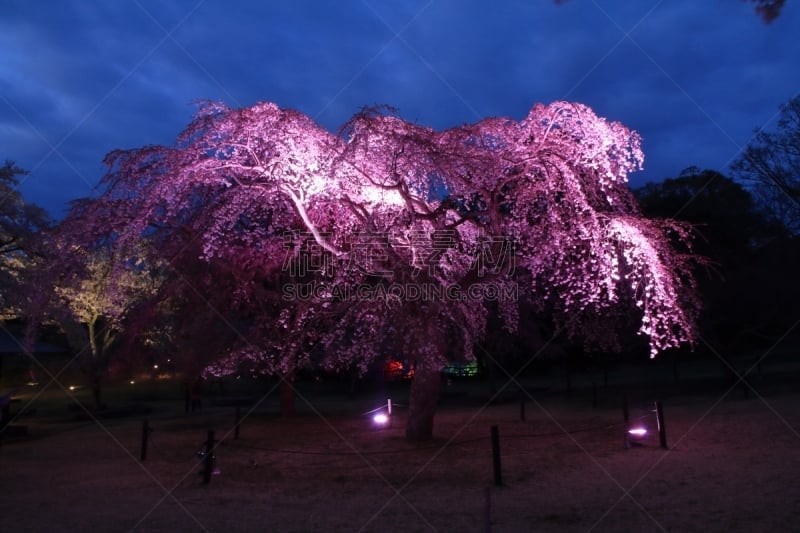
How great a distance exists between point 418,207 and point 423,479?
498 cm

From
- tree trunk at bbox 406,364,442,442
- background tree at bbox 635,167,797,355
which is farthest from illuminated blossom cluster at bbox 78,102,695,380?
background tree at bbox 635,167,797,355

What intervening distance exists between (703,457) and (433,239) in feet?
19.6

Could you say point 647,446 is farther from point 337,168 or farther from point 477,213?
point 337,168

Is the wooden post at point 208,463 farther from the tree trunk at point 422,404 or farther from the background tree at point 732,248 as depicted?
the background tree at point 732,248

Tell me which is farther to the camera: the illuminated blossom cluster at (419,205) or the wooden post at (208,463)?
the illuminated blossom cluster at (419,205)

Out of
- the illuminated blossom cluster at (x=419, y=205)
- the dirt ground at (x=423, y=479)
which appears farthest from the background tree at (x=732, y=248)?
the illuminated blossom cluster at (x=419, y=205)

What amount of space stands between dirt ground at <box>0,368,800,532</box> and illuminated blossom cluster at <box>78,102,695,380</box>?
203cm

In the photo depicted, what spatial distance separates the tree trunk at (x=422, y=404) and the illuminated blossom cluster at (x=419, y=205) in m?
1.09

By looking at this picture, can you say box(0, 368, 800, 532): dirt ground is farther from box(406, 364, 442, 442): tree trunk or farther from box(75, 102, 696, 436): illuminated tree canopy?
box(75, 102, 696, 436): illuminated tree canopy

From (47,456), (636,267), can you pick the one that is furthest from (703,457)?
(47,456)

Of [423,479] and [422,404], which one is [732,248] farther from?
[423,479]

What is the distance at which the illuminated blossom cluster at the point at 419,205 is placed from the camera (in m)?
10.6

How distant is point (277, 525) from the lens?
23.5 ft

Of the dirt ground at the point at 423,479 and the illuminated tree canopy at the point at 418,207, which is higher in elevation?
the illuminated tree canopy at the point at 418,207
